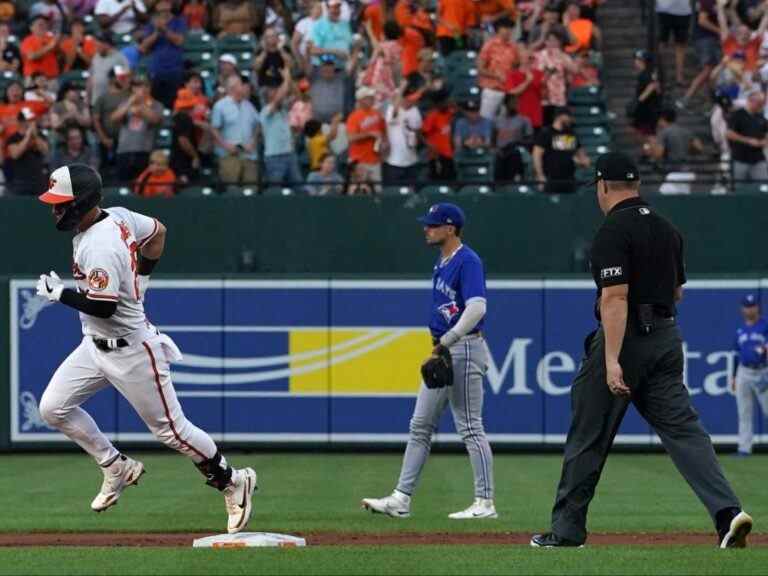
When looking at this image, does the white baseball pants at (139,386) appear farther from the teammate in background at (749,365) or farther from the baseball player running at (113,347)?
the teammate in background at (749,365)

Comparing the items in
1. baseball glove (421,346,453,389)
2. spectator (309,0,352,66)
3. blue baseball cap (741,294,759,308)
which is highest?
spectator (309,0,352,66)

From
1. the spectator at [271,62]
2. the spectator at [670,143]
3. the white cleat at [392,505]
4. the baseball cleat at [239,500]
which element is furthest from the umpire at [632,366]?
the spectator at [271,62]

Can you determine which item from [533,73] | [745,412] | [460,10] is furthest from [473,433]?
[460,10]

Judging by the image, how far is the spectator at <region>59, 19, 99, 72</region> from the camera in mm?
21141

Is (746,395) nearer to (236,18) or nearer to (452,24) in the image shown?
(452,24)

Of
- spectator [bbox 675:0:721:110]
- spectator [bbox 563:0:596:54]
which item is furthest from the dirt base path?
spectator [bbox 675:0:721:110]

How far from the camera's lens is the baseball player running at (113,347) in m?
9.30

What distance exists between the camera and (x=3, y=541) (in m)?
10.1

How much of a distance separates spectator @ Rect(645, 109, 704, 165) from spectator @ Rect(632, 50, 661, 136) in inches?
24.1

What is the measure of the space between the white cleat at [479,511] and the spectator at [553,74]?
30.1 feet

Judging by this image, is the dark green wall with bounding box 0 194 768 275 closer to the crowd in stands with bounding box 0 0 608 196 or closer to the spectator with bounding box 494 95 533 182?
the crowd in stands with bounding box 0 0 608 196

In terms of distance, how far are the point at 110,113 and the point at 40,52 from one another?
1759mm

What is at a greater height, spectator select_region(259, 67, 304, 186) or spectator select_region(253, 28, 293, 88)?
spectator select_region(253, 28, 293, 88)

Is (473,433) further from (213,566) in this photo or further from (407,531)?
(213,566)
